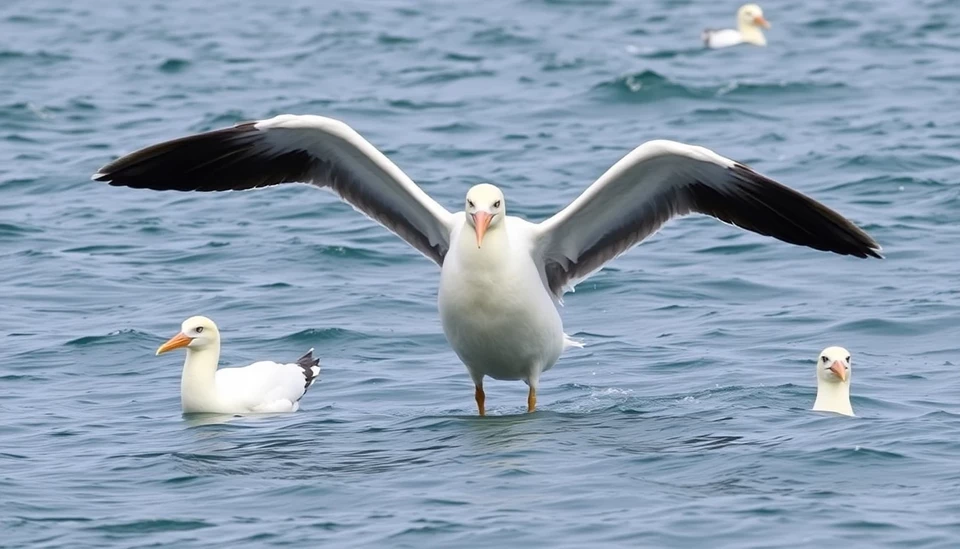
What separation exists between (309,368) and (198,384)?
2.77 ft

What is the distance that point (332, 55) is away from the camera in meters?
28.2

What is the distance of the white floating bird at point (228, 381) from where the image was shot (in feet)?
38.7

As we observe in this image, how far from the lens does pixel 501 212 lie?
1072cm

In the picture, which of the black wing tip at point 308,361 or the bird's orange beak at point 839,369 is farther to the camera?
the black wing tip at point 308,361

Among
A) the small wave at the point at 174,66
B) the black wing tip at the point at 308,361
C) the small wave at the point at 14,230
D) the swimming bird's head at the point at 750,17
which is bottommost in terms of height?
the black wing tip at the point at 308,361

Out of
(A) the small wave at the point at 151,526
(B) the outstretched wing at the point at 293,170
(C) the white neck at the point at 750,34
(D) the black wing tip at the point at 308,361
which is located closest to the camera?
(A) the small wave at the point at 151,526

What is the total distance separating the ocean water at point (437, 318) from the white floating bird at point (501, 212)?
62cm

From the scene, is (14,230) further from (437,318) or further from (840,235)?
(840,235)

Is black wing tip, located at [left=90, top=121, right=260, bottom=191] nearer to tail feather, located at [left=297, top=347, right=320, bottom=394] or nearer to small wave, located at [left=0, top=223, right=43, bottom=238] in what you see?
tail feather, located at [left=297, top=347, right=320, bottom=394]

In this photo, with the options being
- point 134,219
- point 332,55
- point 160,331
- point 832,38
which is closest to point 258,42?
point 332,55

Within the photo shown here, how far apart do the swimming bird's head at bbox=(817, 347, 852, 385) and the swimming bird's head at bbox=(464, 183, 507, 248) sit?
220cm

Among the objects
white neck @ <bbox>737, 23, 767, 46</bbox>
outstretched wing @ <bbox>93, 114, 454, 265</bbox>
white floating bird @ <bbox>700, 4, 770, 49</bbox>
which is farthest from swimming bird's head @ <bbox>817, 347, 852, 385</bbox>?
white neck @ <bbox>737, 23, 767, 46</bbox>

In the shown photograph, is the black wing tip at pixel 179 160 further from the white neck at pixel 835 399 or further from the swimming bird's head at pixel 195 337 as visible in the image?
the white neck at pixel 835 399

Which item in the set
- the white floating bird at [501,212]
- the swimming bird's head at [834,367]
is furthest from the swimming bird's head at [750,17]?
the swimming bird's head at [834,367]
